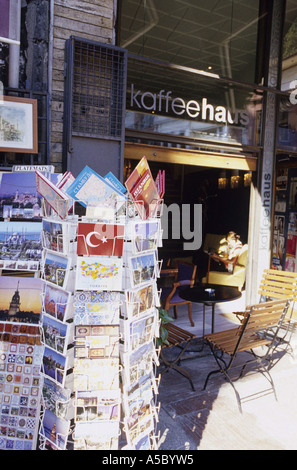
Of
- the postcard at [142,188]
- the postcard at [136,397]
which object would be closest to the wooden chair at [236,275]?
the postcard at [136,397]

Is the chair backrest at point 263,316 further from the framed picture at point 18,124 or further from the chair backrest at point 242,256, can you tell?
the chair backrest at point 242,256

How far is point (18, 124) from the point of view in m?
3.60

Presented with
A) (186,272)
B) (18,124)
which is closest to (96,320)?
(18,124)

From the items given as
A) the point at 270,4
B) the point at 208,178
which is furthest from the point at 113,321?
the point at 208,178

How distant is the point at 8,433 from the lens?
2580mm

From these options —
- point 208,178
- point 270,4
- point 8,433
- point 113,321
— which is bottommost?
point 8,433

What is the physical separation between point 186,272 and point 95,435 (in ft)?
13.6

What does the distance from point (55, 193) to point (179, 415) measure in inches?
93.5

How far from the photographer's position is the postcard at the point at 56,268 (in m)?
2.10

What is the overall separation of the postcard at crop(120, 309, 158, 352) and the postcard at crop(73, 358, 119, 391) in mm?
132

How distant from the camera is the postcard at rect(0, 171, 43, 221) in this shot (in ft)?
9.79

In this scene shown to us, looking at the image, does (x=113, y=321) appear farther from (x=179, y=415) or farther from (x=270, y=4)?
(x=270, y=4)

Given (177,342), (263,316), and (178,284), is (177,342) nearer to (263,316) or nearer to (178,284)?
(263,316)
